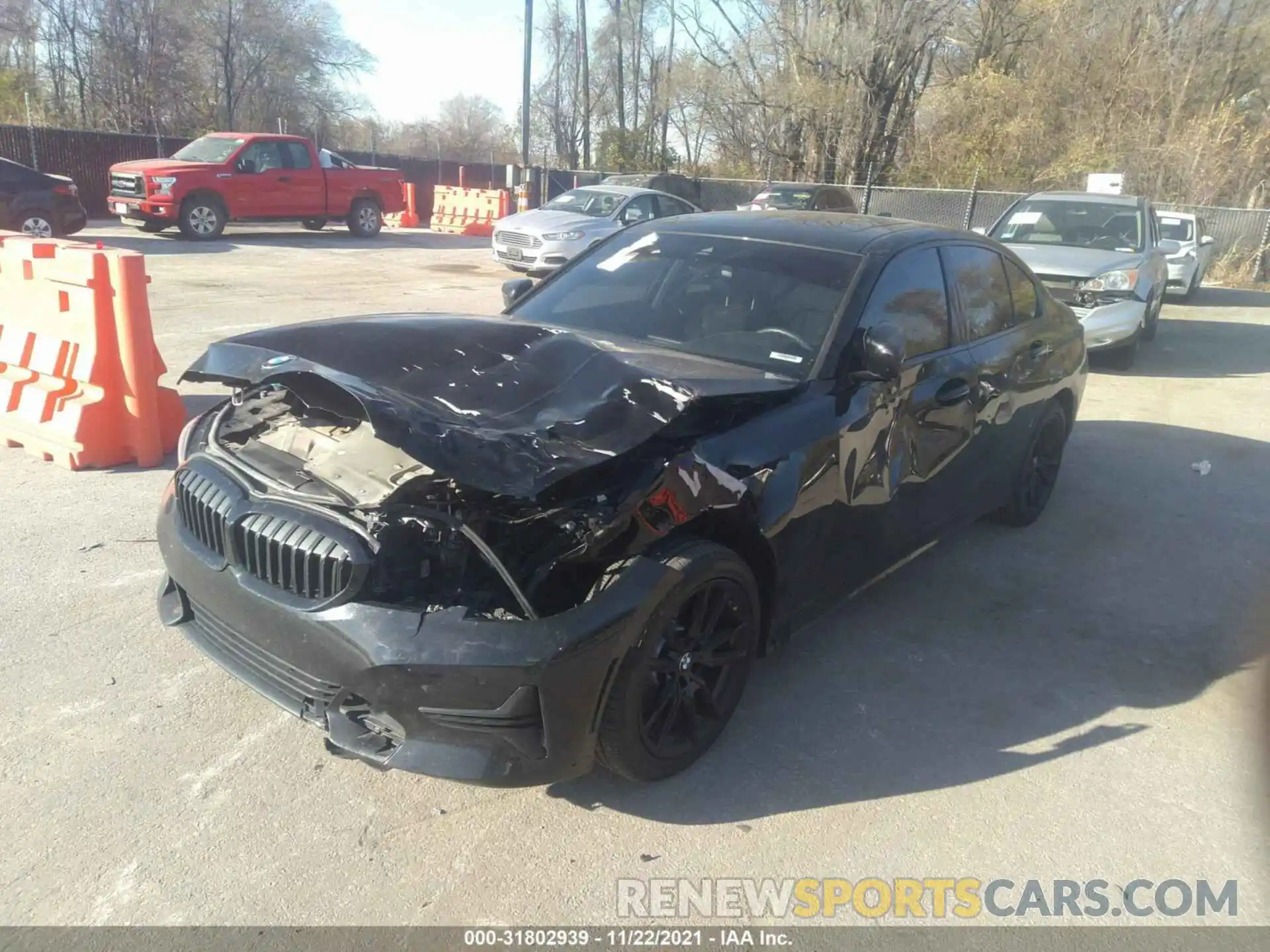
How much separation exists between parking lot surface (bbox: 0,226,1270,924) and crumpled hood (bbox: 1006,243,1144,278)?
5.50 m

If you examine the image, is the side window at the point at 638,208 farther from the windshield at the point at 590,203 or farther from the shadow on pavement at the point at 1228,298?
the shadow on pavement at the point at 1228,298

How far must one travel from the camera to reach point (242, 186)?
18.0 meters

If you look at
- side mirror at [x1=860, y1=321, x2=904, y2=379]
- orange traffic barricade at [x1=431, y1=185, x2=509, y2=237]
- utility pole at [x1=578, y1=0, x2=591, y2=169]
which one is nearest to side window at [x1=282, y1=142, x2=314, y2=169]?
orange traffic barricade at [x1=431, y1=185, x2=509, y2=237]

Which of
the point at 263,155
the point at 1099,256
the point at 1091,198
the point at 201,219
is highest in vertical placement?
the point at 263,155

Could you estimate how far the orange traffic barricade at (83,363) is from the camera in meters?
5.38

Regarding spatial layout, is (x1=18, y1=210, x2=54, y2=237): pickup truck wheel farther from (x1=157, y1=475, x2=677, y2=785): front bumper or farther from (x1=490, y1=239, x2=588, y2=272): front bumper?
(x1=157, y1=475, x2=677, y2=785): front bumper

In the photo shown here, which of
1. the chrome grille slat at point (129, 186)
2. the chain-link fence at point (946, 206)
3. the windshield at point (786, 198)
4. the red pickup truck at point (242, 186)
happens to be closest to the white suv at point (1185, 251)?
the chain-link fence at point (946, 206)

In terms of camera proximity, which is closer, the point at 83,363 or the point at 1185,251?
the point at 83,363

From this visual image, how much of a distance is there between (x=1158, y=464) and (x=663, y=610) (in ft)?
18.9

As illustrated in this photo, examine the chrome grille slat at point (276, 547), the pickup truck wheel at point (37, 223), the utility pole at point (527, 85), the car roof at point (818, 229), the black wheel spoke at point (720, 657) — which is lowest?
the black wheel spoke at point (720, 657)

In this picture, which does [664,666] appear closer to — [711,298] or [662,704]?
[662,704]

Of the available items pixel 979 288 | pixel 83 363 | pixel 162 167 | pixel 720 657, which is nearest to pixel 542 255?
pixel 162 167

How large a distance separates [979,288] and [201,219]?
1673 centimetres

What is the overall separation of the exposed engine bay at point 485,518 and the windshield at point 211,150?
17.3m
